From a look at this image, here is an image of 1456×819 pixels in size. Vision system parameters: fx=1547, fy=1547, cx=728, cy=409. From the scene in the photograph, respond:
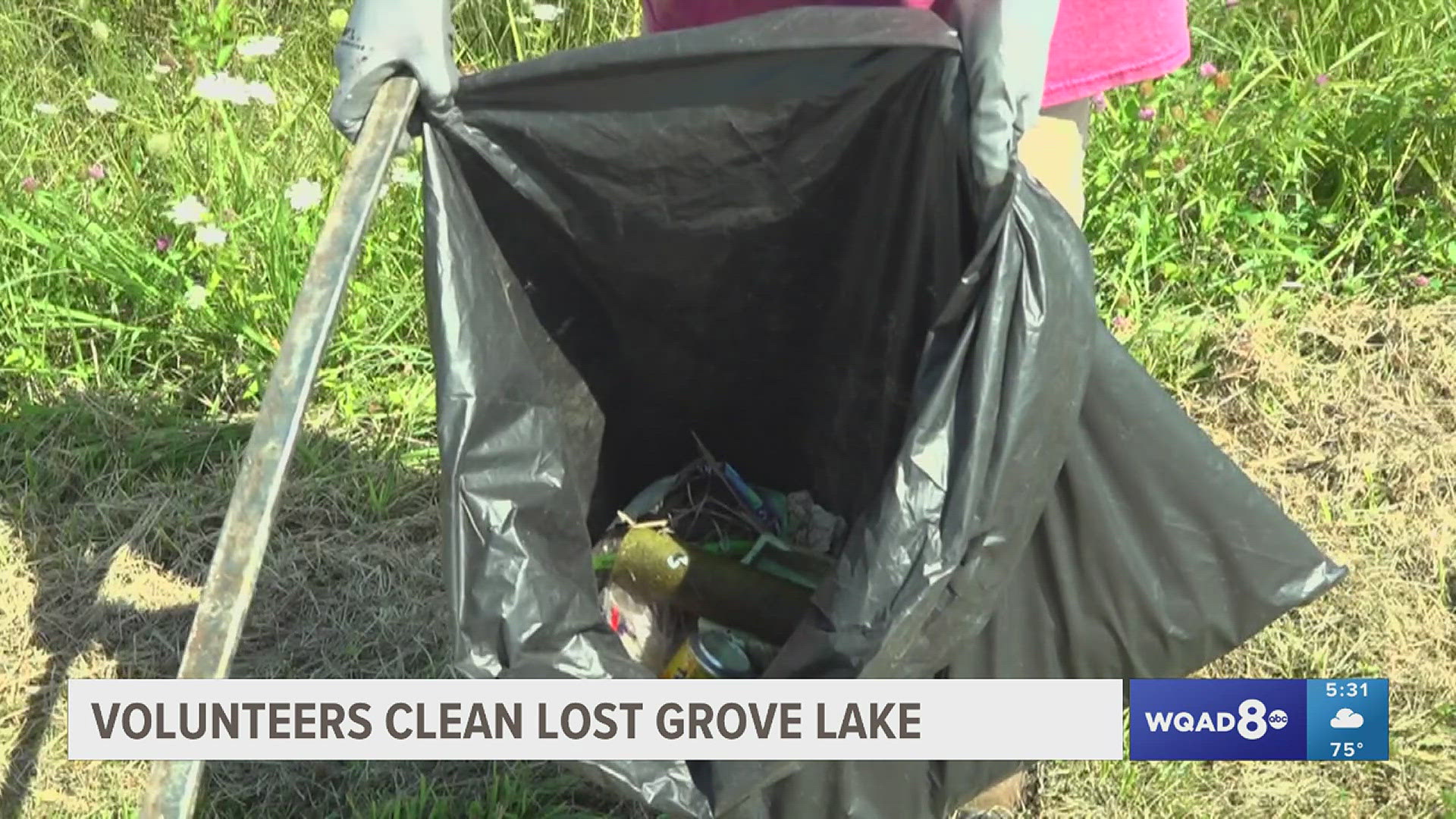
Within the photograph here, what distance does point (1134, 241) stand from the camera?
288 cm

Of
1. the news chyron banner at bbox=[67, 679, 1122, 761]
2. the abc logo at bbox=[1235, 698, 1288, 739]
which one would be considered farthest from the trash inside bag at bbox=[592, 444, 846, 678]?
the abc logo at bbox=[1235, 698, 1288, 739]

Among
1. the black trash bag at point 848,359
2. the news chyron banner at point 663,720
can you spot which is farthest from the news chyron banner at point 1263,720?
the black trash bag at point 848,359

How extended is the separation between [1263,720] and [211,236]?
1812 mm

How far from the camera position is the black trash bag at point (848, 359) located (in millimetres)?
1495

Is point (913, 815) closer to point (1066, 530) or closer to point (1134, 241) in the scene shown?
point (1066, 530)

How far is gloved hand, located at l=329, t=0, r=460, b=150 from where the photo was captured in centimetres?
149

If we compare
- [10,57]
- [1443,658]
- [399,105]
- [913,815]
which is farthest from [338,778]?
[10,57]

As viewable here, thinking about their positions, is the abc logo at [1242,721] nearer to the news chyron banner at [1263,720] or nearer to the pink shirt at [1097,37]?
the news chyron banner at [1263,720]

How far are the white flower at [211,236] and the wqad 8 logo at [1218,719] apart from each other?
1.62 m

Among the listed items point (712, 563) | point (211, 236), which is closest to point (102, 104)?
point (211, 236)

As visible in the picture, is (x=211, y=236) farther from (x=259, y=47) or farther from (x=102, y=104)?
(x=102, y=104)

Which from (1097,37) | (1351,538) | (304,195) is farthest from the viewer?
(304,195)

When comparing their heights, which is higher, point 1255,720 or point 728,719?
point 728,719

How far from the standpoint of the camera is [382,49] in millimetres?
1504
